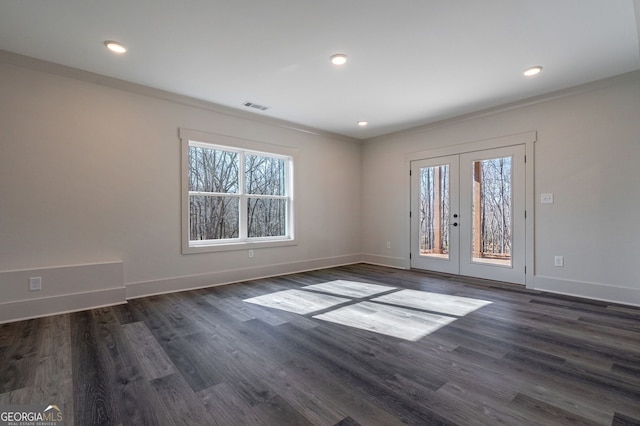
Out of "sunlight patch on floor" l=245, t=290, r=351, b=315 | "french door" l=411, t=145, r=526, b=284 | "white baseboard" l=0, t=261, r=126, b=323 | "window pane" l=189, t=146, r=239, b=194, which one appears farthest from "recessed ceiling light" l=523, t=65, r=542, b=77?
"white baseboard" l=0, t=261, r=126, b=323

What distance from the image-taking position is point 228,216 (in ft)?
15.7

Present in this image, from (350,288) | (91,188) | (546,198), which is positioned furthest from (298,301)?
(546,198)

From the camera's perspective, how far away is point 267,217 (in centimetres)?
524

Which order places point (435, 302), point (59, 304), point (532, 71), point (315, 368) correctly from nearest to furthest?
1. point (315, 368)
2. point (59, 304)
3. point (532, 71)
4. point (435, 302)

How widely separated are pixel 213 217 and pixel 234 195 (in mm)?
472

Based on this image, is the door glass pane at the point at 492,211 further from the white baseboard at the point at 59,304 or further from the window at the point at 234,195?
the white baseboard at the point at 59,304

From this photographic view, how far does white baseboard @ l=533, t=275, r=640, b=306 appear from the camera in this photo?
11.6 ft

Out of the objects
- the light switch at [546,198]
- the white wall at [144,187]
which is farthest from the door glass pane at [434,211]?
the light switch at [546,198]

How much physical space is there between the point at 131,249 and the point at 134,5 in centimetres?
267

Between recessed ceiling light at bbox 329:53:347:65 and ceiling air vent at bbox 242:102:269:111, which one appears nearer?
recessed ceiling light at bbox 329:53:347:65

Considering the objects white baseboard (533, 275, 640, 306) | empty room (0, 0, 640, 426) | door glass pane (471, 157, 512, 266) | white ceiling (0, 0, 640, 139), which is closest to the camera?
empty room (0, 0, 640, 426)

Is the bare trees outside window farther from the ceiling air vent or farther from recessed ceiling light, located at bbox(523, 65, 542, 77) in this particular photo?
recessed ceiling light, located at bbox(523, 65, 542, 77)

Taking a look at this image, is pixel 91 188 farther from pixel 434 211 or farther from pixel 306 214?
pixel 434 211

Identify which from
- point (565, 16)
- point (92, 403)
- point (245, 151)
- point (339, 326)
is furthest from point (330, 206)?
point (92, 403)
